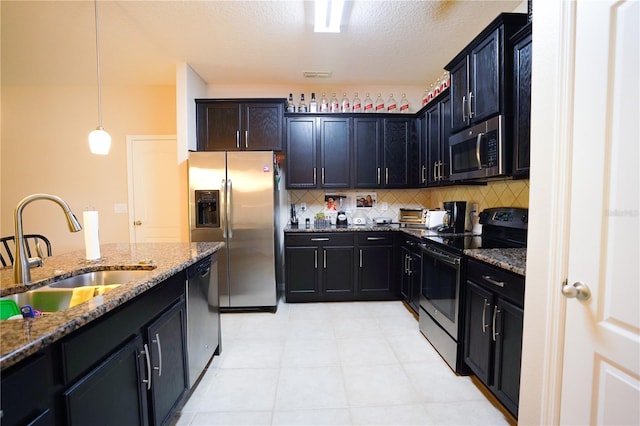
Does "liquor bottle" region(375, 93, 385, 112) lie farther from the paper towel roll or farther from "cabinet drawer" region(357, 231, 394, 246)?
the paper towel roll

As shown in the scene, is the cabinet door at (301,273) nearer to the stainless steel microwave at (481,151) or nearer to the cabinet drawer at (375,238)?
the cabinet drawer at (375,238)

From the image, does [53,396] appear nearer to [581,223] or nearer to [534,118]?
[581,223]

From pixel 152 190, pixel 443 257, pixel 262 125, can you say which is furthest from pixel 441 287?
pixel 152 190

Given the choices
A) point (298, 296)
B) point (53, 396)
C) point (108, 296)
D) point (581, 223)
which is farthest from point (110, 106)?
point (581, 223)

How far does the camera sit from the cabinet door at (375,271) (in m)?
3.35

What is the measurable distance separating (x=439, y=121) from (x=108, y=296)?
3.04 metres

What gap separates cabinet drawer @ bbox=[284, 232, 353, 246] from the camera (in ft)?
10.8

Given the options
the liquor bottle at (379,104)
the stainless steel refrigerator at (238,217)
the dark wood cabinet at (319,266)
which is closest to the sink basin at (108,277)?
the stainless steel refrigerator at (238,217)

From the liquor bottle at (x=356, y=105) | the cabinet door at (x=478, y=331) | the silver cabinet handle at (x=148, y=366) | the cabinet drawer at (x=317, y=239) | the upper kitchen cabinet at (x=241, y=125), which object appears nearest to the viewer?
the silver cabinet handle at (x=148, y=366)

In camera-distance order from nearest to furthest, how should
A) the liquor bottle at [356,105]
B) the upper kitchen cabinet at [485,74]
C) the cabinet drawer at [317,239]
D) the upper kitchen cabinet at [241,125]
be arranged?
the upper kitchen cabinet at [485,74] → the cabinet drawer at [317,239] → the upper kitchen cabinet at [241,125] → the liquor bottle at [356,105]

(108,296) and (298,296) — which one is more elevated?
(108,296)

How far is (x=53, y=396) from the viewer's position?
0.80m

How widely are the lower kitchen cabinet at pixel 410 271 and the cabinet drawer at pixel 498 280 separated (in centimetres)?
91

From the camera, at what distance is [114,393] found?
3.46 ft
